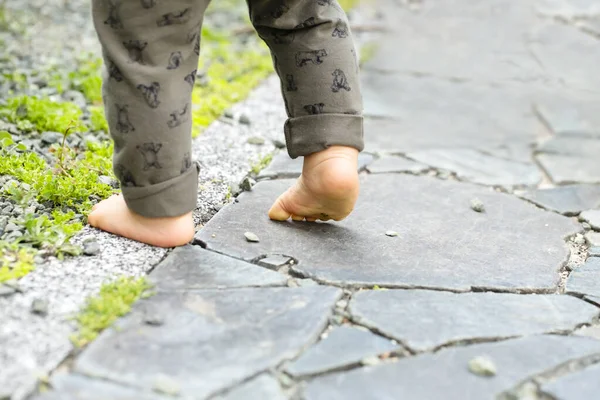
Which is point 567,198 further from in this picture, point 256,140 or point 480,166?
point 256,140

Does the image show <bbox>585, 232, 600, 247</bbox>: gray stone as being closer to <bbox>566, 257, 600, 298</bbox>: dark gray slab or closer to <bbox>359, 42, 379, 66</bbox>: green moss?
<bbox>566, 257, 600, 298</bbox>: dark gray slab

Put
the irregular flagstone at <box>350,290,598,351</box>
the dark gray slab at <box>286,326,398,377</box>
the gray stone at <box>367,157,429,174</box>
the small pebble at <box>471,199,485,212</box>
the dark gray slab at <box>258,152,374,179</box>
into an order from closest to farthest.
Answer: the dark gray slab at <box>286,326,398,377</box> < the irregular flagstone at <box>350,290,598,351</box> < the small pebble at <box>471,199,485,212</box> < the dark gray slab at <box>258,152,374,179</box> < the gray stone at <box>367,157,429,174</box>

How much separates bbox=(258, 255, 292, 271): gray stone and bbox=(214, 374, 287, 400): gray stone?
382mm

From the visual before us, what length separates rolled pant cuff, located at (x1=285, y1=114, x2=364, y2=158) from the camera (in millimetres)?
1651

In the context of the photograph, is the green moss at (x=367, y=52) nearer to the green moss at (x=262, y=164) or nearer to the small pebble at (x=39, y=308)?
the green moss at (x=262, y=164)

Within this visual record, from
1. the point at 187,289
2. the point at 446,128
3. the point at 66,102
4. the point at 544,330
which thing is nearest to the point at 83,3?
the point at 66,102

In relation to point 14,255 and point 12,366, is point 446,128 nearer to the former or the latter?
point 14,255

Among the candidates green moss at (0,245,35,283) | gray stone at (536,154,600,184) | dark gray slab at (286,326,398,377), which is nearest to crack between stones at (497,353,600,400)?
dark gray slab at (286,326,398,377)

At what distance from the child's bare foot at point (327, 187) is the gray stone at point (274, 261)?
0.49 feet

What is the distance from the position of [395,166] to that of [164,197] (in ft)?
2.95

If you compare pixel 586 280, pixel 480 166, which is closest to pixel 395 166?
pixel 480 166

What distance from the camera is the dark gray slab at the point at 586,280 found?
1.61 metres

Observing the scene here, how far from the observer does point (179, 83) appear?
148cm

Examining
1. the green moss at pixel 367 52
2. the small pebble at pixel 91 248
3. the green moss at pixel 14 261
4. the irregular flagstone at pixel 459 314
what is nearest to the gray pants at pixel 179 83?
the small pebble at pixel 91 248
